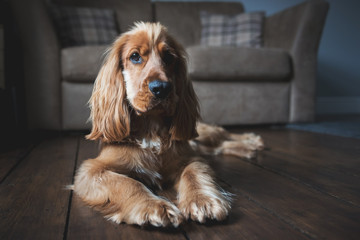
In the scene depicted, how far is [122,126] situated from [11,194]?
541 mm

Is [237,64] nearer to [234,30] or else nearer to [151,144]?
[234,30]

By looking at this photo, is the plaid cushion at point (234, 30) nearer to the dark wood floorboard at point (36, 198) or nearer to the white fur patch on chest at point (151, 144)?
the dark wood floorboard at point (36, 198)

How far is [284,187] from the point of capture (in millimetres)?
1290

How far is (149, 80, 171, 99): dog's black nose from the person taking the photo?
3.83 ft

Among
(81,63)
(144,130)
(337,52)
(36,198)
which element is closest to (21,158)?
(36,198)

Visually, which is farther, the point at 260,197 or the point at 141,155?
the point at 141,155

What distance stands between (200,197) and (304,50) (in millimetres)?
3054

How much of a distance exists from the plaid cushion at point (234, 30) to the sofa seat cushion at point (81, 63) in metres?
1.85

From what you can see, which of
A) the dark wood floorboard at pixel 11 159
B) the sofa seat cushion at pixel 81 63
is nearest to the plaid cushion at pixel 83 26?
the sofa seat cushion at pixel 81 63

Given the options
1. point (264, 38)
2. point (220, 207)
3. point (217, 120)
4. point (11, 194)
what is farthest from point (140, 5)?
point (220, 207)

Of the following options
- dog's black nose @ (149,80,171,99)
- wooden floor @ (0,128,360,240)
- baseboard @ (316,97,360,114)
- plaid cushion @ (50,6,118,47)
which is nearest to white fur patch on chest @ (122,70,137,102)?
dog's black nose @ (149,80,171,99)

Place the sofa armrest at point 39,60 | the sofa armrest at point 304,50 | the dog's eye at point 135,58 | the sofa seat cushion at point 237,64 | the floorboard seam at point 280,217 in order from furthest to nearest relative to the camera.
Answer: the sofa armrest at point 304,50, the sofa seat cushion at point 237,64, the sofa armrest at point 39,60, the dog's eye at point 135,58, the floorboard seam at point 280,217

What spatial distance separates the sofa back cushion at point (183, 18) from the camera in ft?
13.9

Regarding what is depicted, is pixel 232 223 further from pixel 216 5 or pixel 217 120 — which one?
pixel 216 5
